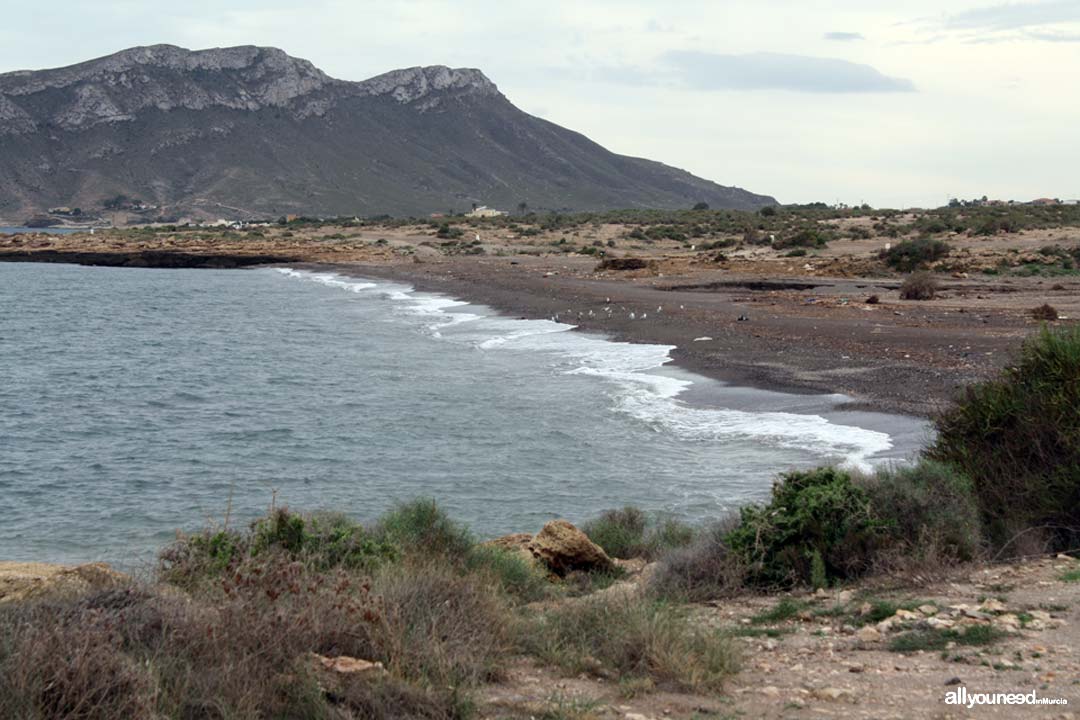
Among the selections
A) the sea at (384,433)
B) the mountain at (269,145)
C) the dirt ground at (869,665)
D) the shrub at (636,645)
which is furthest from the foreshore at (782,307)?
the mountain at (269,145)

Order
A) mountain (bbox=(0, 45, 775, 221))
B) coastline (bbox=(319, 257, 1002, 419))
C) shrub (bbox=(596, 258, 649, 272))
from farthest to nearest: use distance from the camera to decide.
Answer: mountain (bbox=(0, 45, 775, 221)) < shrub (bbox=(596, 258, 649, 272)) < coastline (bbox=(319, 257, 1002, 419))

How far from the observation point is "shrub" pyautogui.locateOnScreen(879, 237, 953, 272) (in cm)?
3841

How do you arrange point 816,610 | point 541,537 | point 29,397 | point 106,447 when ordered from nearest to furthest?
point 816,610, point 541,537, point 106,447, point 29,397

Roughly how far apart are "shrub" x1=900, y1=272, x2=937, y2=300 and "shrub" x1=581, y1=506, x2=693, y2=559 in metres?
20.6

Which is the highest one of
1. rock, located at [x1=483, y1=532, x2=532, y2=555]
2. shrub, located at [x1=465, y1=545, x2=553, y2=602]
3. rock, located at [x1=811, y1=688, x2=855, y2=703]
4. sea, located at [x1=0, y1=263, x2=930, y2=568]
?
rock, located at [x1=811, y1=688, x2=855, y2=703]

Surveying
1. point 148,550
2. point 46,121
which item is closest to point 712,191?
point 46,121

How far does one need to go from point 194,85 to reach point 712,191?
278 feet

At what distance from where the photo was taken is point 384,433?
58.9 ft

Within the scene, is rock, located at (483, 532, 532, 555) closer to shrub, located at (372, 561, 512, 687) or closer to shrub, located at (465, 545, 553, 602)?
shrub, located at (465, 545, 553, 602)

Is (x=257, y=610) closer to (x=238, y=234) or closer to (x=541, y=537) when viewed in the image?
(x=541, y=537)

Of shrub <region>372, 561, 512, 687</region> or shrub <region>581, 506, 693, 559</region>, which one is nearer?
shrub <region>372, 561, 512, 687</region>

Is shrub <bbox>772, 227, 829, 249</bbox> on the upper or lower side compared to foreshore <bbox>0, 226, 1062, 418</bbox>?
upper

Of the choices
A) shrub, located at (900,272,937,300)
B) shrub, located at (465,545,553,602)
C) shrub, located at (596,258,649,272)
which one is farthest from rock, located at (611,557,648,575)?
shrub, located at (596,258,649,272)

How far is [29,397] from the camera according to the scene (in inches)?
929
